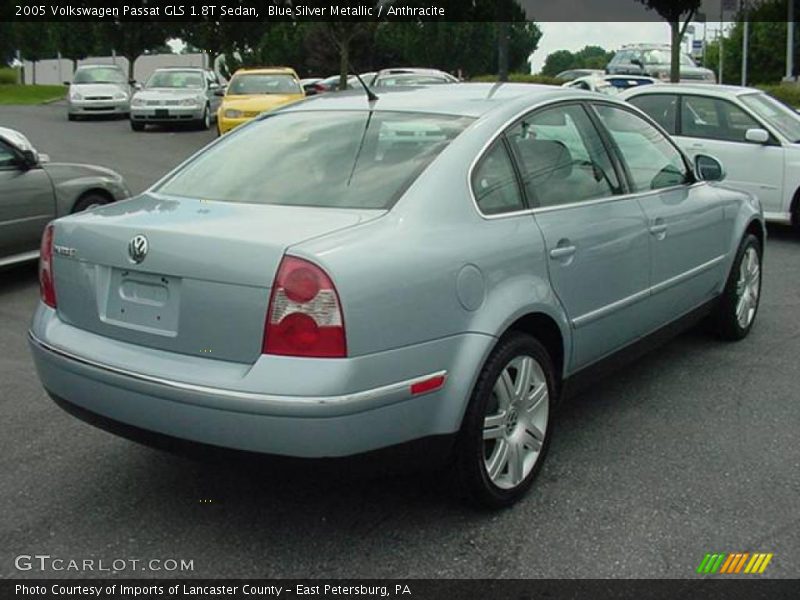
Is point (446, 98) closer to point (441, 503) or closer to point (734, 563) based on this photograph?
point (441, 503)

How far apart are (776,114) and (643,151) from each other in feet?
19.2

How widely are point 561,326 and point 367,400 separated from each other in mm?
1131

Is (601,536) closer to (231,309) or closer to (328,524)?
(328,524)

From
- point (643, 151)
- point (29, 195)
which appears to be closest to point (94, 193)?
point (29, 195)

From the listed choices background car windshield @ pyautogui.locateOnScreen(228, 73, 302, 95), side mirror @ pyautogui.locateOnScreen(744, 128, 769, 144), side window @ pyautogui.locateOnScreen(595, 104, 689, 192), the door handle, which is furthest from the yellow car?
the door handle

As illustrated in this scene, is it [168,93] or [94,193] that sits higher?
[168,93]

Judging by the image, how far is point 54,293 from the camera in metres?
3.55

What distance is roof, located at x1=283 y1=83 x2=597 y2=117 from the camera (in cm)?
395

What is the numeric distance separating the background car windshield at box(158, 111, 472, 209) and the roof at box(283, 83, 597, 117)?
0.26 feet

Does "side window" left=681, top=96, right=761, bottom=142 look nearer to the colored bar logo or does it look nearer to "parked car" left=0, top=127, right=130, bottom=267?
"parked car" left=0, top=127, right=130, bottom=267

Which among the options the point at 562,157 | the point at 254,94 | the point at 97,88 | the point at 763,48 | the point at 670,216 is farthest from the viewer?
the point at 763,48

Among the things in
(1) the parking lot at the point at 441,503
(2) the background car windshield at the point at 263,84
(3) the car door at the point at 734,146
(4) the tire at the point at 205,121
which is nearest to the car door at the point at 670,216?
(1) the parking lot at the point at 441,503

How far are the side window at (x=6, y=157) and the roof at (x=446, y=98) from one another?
392 centimetres

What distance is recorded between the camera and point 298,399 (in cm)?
288
